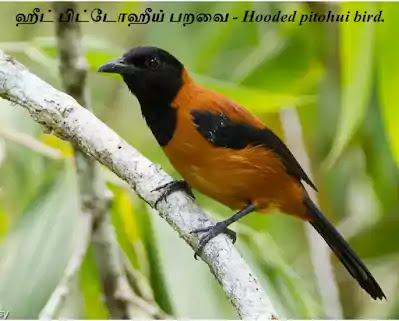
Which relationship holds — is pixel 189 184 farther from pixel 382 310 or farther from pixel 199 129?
pixel 382 310

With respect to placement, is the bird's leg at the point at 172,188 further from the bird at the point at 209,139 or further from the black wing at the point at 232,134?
the black wing at the point at 232,134

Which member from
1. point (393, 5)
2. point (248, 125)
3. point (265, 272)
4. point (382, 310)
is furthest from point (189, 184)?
point (382, 310)

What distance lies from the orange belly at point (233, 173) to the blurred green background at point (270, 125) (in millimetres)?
115

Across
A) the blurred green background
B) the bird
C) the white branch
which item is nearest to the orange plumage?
the bird

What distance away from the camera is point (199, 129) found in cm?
161

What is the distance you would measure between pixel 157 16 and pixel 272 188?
0.53 m

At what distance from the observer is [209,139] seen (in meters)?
1.61

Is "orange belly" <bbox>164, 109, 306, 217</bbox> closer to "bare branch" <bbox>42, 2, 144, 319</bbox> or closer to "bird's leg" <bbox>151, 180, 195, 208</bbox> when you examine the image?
"bird's leg" <bbox>151, 180, 195, 208</bbox>

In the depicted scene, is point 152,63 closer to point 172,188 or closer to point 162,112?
point 162,112

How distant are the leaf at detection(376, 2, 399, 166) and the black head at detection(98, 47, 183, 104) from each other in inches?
15.6

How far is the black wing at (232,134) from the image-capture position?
1.62m

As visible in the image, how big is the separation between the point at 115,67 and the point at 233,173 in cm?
31

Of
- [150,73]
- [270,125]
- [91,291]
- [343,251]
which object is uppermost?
[150,73]

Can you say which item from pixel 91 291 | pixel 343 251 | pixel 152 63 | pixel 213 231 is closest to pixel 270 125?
pixel 343 251
